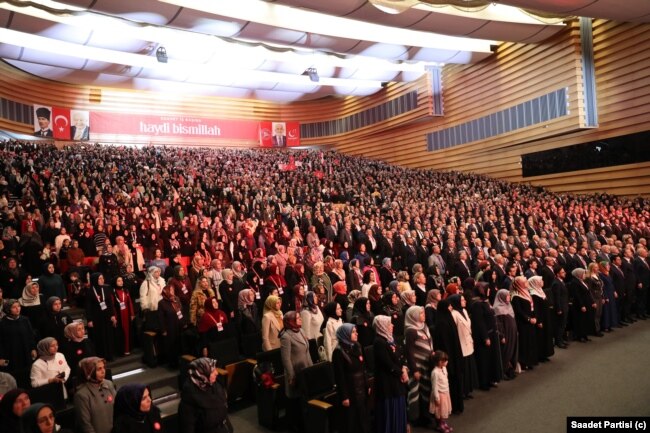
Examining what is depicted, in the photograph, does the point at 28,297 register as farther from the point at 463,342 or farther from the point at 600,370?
the point at 600,370

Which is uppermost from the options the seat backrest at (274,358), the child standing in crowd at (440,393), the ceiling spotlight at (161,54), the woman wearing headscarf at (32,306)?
the ceiling spotlight at (161,54)

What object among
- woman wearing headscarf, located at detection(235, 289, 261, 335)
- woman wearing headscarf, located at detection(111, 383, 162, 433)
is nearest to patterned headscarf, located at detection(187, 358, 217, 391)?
woman wearing headscarf, located at detection(111, 383, 162, 433)

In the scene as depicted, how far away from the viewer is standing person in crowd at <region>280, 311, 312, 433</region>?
15.0 ft

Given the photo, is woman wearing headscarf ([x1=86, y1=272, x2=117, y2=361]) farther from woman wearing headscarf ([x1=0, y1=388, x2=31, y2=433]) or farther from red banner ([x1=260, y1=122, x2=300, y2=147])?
red banner ([x1=260, y1=122, x2=300, y2=147])

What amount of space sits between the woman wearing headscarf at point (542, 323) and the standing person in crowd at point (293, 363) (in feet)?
10.9

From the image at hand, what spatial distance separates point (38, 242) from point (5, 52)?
1254 cm

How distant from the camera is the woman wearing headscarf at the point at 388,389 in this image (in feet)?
13.9

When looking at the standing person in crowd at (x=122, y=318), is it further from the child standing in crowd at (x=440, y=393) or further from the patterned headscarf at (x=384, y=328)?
the child standing in crowd at (x=440, y=393)

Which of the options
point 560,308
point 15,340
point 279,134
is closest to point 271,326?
point 15,340

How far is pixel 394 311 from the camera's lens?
18.6 ft

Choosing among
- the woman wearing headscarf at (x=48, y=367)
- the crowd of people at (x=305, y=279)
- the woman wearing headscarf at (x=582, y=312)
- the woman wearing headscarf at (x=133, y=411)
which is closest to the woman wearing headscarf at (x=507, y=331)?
the crowd of people at (x=305, y=279)

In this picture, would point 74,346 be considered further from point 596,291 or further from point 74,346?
point 596,291

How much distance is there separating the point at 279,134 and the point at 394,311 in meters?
23.4

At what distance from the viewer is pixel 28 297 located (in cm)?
572
